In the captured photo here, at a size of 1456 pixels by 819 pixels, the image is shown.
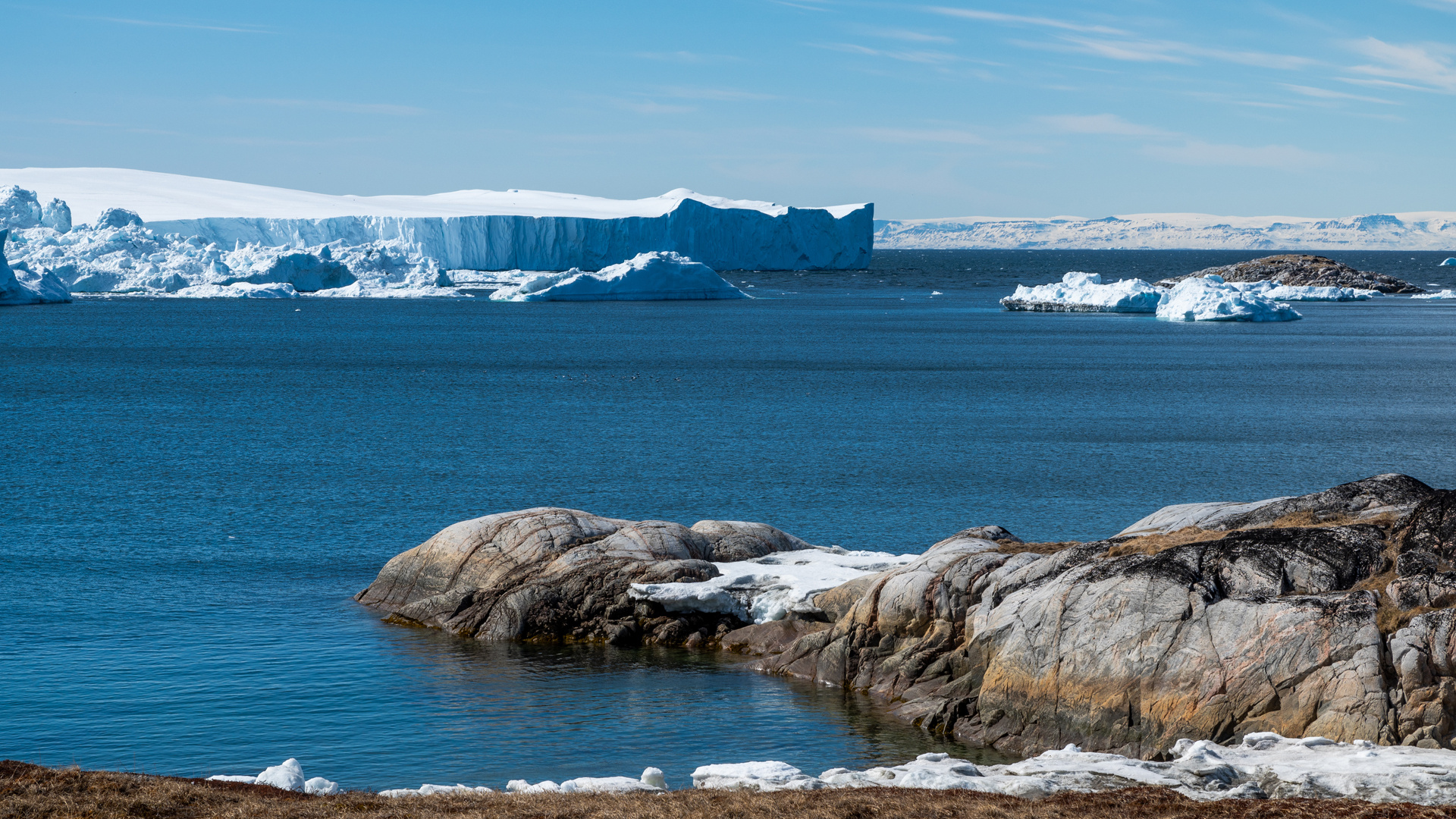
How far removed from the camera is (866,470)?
35.7 m

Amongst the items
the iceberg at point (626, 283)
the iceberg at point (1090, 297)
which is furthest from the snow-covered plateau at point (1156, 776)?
the iceberg at point (1090, 297)

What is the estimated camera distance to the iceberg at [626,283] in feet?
376

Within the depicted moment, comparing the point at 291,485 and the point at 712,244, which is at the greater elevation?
the point at 712,244

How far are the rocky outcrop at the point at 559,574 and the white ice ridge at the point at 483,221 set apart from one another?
9943 centimetres

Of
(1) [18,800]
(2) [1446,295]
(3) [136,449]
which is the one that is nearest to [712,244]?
(2) [1446,295]

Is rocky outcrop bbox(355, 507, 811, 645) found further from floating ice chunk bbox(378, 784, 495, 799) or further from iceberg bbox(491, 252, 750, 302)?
iceberg bbox(491, 252, 750, 302)

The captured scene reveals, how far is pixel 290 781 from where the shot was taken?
12.0 m

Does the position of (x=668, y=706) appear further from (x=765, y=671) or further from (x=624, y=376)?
(x=624, y=376)

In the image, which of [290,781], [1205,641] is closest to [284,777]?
[290,781]

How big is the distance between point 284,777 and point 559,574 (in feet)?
30.7

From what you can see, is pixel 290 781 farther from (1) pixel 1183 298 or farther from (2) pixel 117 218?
(2) pixel 117 218

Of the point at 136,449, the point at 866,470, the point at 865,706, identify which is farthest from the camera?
the point at 136,449

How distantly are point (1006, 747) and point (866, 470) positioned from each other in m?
20.7

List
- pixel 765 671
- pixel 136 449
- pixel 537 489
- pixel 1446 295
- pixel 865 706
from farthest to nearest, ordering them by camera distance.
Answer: pixel 1446 295 → pixel 136 449 → pixel 537 489 → pixel 765 671 → pixel 865 706
